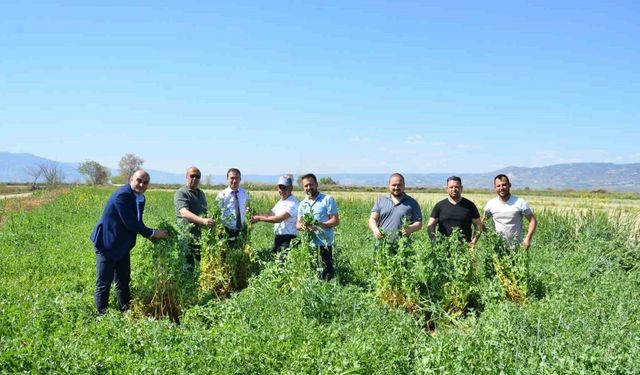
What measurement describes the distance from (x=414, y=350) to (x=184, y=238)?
3.97 meters

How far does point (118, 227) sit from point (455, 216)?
4.84 metres

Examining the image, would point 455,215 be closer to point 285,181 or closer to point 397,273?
point 397,273

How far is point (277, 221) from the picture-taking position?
789 cm

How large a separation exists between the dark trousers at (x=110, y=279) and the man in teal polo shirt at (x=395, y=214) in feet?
11.6

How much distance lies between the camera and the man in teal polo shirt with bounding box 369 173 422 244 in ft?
23.6

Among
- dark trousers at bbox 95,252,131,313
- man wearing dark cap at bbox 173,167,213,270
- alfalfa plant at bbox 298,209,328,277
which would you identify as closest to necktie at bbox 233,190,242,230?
man wearing dark cap at bbox 173,167,213,270

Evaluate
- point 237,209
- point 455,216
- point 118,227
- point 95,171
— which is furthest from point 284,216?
point 95,171

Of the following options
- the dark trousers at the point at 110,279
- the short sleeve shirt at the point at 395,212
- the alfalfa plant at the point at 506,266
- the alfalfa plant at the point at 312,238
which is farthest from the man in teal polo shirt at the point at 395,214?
the dark trousers at the point at 110,279

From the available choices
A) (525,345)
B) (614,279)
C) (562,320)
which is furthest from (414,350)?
(614,279)

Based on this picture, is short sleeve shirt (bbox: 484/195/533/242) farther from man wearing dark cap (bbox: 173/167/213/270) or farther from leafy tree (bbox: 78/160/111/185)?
leafy tree (bbox: 78/160/111/185)

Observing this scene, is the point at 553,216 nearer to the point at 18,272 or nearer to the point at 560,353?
the point at 560,353

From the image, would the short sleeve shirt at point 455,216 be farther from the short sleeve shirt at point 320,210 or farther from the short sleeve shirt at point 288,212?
the short sleeve shirt at point 288,212

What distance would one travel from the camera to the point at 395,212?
739 centimetres

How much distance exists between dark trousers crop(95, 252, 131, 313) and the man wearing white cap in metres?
2.06
